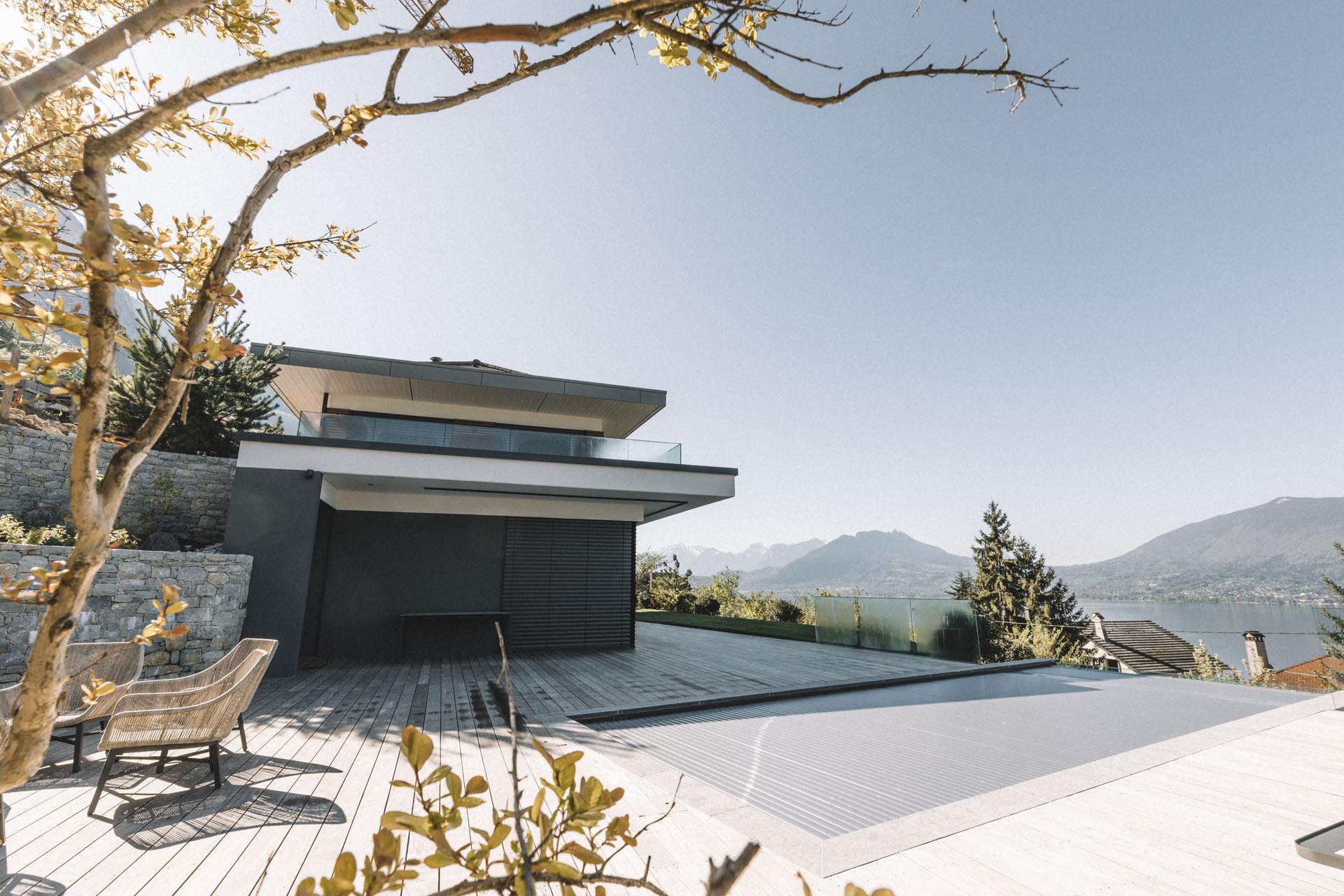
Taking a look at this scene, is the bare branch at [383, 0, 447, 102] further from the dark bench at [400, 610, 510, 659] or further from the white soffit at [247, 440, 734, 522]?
the dark bench at [400, 610, 510, 659]

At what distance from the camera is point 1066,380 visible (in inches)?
1388

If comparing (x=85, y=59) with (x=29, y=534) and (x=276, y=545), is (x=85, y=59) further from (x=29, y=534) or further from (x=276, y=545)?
(x=29, y=534)

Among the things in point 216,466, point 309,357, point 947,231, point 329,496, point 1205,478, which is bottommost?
point 329,496

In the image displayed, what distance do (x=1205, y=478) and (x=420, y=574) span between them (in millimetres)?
59116

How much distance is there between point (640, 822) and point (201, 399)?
12.8 meters

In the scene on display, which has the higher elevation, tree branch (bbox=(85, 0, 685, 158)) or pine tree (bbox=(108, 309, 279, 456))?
pine tree (bbox=(108, 309, 279, 456))

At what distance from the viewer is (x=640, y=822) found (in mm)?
3080

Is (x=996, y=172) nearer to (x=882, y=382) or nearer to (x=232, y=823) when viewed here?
(x=882, y=382)

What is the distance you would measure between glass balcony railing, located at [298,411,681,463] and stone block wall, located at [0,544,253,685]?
227 cm

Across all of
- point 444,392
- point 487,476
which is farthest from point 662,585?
point 487,476

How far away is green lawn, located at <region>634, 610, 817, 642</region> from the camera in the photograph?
13359 mm

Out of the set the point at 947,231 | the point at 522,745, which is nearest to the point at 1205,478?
the point at 947,231

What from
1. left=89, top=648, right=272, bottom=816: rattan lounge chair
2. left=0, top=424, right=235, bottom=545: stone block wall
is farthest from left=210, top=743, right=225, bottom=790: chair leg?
left=0, top=424, right=235, bottom=545: stone block wall

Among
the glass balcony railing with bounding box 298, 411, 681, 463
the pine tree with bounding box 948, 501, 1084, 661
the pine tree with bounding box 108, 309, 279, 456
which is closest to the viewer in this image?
the glass balcony railing with bounding box 298, 411, 681, 463
